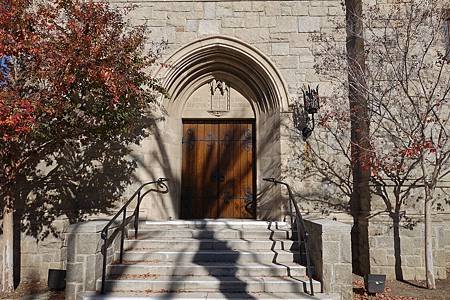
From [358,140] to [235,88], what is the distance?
2838 millimetres

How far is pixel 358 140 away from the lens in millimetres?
6707

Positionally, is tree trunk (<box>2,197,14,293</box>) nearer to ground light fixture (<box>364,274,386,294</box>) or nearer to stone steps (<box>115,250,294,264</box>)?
stone steps (<box>115,250,294,264</box>)

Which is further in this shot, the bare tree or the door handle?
the door handle

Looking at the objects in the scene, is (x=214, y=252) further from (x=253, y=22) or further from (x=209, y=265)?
(x=253, y=22)

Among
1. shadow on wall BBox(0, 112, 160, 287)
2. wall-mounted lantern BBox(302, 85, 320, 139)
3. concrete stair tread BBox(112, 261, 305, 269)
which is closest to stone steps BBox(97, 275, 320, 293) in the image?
concrete stair tread BBox(112, 261, 305, 269)

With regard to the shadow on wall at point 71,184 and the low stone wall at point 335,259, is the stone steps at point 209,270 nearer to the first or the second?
the low stone wall at point 335,259

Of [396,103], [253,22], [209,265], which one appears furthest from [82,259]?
[396,103]

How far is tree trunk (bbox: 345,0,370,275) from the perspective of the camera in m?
6.35

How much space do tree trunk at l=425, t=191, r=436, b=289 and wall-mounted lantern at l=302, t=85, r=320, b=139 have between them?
7.32 ft

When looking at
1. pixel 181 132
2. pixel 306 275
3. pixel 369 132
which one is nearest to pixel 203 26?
pixel 181 132

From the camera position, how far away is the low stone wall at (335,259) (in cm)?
454

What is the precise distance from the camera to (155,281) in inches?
180

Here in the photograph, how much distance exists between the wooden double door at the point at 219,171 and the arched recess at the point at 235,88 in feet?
0.71

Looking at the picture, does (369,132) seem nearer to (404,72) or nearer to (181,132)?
(404,72)
